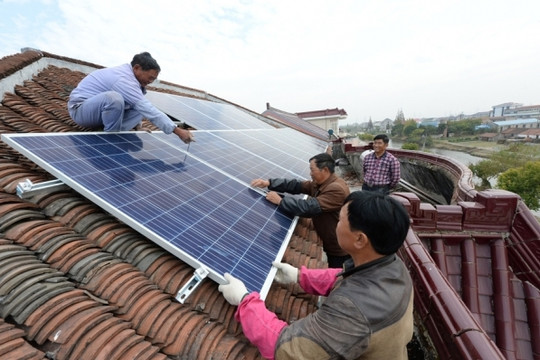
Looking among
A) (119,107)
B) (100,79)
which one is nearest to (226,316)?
(119,107)

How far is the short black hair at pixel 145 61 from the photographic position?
4.27m

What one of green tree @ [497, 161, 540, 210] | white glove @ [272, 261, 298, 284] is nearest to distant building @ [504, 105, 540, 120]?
green tree @ [497, 161, 540, 210]

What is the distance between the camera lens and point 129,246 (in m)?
2.59

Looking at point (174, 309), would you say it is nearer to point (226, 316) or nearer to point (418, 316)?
point (226, 316)

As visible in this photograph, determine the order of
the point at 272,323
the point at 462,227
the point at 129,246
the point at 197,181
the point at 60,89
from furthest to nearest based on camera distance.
Answer: the point at 60,89
the point at 462,227
the point at 197,181
the point at 129,246
the point at 272,323

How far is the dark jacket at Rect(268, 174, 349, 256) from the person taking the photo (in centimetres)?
375

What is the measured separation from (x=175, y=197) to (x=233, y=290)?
1340 millimetres

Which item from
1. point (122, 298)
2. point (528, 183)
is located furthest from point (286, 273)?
point (528, 183)

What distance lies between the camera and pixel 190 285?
230cm

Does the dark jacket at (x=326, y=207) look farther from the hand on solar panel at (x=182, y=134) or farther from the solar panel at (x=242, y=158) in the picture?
the hand on solar panel at (x=182, y=134)

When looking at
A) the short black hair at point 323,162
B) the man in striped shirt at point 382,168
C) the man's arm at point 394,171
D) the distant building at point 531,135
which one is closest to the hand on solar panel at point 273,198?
the short black hair at point 323,162

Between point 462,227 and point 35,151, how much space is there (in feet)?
20.3

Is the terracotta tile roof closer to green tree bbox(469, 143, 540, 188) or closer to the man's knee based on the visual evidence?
the man's knee

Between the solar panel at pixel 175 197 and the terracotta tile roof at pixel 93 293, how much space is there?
29 centimetres
